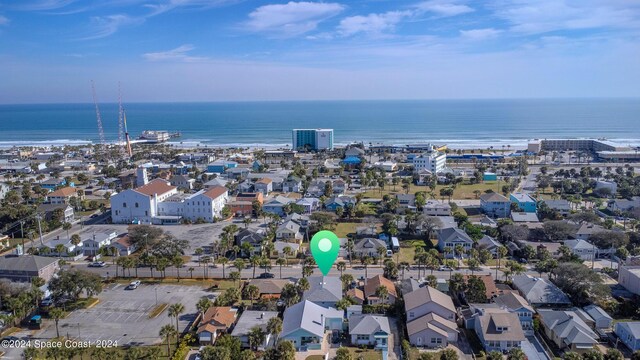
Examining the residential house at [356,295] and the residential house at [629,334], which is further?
the residential house at [356,295]

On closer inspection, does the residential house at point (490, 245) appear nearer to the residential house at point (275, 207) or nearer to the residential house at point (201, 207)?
the residential house at point (275, 207)

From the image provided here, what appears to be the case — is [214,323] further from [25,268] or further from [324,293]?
[25,268]

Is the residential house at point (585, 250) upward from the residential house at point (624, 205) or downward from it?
downward

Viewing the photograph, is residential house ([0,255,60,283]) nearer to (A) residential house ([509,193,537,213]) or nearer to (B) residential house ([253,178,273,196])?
(B) residential house ([253,178,273,196])

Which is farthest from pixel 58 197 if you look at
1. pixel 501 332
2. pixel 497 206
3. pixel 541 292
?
pixel 541 292

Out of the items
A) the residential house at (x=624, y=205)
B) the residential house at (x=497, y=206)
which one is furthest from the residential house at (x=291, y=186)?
the residential house at (x=624, y=205)

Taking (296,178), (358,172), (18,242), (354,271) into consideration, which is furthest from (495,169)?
(18,242)
